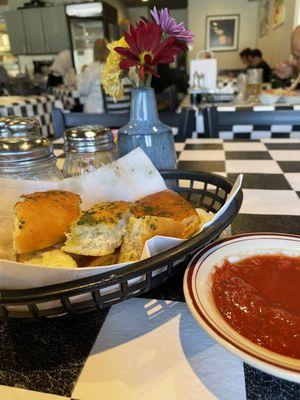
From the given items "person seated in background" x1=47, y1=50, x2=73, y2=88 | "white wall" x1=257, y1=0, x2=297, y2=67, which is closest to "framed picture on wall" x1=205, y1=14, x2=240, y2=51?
"white wall" x1=257, y1=0, x2=297, y2=67

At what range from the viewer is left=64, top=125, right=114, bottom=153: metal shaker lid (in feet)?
2.21

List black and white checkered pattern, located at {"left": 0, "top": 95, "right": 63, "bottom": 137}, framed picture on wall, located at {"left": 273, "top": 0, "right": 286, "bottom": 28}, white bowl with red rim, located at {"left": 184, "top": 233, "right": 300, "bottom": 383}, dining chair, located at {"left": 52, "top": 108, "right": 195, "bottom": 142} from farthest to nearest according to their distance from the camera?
framed picture on wall, located at {"left": 273, "top": 0, "right": 286, "bottom": 28}
black and white checkered pattern, located at {"left": 0, "top": 95, "right": 63, "bottom": 137}
dining chair, located at {"left": 52, "top": 108, "right": 195, "bottom": 142}
white bowl with red rim, located at {"left": 184, "top": 233, "right": 300, "bottom": 383}

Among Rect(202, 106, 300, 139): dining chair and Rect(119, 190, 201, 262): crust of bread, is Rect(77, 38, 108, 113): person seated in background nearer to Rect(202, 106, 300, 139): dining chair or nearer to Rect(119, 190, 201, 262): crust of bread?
Rect(202, 106, 300, 139): dining chair

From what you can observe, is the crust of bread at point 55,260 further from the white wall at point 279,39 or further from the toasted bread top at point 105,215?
the white wall at point 279,39

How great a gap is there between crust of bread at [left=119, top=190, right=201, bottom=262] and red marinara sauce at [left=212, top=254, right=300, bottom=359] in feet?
0.27

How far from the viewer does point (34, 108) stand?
367 cm

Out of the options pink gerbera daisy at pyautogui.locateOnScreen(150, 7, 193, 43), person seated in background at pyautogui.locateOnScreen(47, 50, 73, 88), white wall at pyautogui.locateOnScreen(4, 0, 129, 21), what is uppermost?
white wall at pyautogui.locateOnScreen(4, 0, 129, 21)

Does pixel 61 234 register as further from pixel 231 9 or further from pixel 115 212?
pixel 231 9

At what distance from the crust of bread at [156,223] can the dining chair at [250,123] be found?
48.0 inches

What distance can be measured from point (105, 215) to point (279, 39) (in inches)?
242

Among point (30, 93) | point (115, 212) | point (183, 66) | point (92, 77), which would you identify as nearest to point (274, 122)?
point (115, 212)

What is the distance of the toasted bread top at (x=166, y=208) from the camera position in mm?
491

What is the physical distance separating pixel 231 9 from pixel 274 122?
26.5 ft

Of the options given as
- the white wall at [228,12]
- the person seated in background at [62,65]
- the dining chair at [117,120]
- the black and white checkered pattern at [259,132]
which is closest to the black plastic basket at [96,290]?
the dining chair at [117,120]
